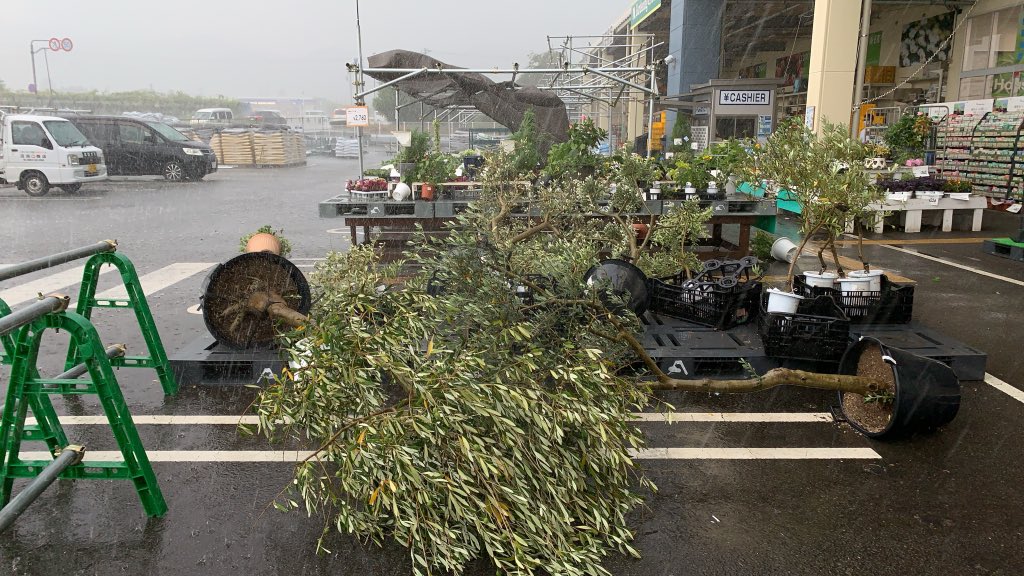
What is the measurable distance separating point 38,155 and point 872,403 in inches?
878

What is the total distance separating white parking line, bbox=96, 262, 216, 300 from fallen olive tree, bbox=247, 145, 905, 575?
5.74 m

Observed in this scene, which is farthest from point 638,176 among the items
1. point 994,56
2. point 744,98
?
point 994,56

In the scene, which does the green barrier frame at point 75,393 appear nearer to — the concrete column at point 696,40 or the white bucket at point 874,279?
the white bucket at point 874,279

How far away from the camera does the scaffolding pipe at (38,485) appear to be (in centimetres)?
305

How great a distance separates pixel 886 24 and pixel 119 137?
2509 cm

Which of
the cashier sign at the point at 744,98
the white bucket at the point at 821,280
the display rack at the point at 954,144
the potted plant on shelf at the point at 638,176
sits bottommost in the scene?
the white bucket at the point at 821,280

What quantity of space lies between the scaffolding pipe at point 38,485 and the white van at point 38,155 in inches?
788

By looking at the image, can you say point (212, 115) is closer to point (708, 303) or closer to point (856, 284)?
point (708, 303)

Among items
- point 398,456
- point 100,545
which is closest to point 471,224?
point 398,456

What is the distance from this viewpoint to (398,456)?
2.88m

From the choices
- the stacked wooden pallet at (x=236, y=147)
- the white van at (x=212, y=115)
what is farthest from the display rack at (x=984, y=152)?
the white van at (x=212, y=115)

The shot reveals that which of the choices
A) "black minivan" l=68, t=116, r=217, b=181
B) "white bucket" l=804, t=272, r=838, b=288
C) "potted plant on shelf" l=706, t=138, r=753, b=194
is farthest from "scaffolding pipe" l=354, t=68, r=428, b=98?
"black minivan" l=68, t=116, r=217, b=181

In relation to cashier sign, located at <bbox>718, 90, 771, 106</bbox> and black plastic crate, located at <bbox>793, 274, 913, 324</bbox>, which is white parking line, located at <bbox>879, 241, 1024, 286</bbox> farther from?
cashier sign, located at <bbox>718, 90, 771, 106</bbox>

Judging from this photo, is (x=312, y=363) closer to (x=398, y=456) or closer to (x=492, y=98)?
(x=398, y=456)
